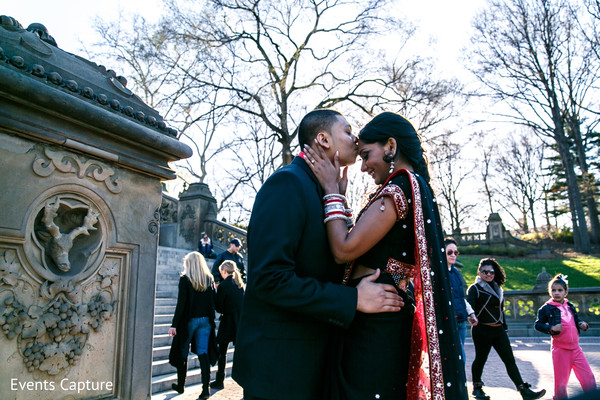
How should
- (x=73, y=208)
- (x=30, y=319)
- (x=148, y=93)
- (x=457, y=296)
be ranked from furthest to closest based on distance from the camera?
(x=148, y=93), (x=457, y=296), (x=73, y=208), (x=30, y=319)

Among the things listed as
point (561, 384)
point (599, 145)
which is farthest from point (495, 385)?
point (599, 145)

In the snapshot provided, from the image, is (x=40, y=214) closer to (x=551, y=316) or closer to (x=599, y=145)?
(x=551, y=316)

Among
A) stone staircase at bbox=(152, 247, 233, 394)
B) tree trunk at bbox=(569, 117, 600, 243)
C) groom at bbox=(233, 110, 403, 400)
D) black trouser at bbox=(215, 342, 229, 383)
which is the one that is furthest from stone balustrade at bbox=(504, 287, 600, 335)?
tree trunk at bbox=(569, 117, 600, 243)

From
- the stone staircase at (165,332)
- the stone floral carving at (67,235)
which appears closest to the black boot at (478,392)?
the stone staircase at (165,332)

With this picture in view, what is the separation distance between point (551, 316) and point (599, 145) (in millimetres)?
39367

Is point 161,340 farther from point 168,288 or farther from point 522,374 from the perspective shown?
point 522,374

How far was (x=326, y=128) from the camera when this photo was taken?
2469mm

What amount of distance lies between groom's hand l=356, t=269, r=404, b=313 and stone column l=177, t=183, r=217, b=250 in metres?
16.3

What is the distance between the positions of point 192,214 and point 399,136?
1631cm

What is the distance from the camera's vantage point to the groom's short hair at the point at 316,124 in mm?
2479

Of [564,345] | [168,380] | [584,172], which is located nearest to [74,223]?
[168,380]

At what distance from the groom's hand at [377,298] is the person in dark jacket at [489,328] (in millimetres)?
5046

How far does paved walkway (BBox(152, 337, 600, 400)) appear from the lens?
244 inches

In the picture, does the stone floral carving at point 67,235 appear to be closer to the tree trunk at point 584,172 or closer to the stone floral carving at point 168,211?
the stone floral carving at point 168,211
